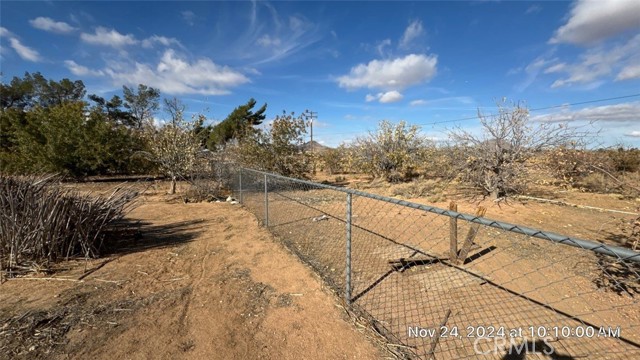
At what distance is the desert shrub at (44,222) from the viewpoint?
4.04m

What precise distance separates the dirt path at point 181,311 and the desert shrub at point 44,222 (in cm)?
37

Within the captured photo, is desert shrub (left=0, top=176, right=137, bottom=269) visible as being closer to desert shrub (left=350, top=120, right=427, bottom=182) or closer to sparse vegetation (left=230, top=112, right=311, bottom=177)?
sparse vegetation (left=230, top=112, right=311, bottom=177)

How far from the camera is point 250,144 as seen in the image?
13.2 m

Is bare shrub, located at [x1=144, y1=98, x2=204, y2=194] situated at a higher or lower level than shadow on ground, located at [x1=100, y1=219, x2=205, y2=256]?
higher

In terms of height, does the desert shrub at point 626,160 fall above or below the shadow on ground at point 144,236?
above

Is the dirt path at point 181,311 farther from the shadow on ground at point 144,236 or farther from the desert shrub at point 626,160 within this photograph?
the desert shrub at point 626,160

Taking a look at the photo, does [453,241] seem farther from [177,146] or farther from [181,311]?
[177,146]

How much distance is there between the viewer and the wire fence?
279cm

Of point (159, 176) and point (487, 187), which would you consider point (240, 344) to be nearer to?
point (487, 187)

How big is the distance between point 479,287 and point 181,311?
3726 mm
